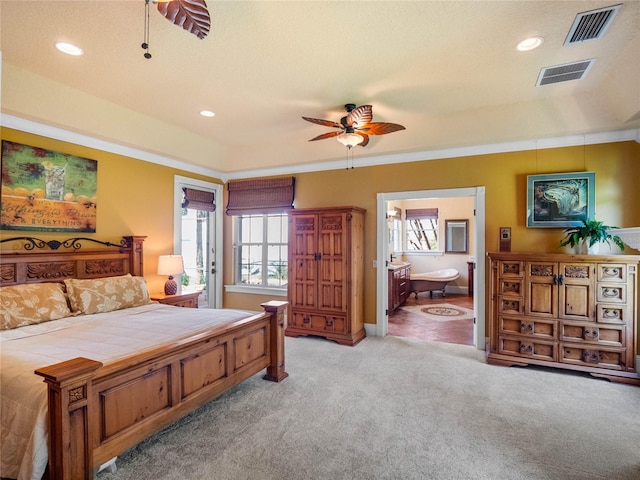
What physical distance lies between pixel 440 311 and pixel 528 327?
300cm

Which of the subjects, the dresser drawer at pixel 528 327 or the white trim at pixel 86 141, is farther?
the dresser drawer at pixel 528 327

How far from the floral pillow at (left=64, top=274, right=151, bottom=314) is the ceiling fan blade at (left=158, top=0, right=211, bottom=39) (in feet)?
8.86

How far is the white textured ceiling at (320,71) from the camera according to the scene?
89.4 inches

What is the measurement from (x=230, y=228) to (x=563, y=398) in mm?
5183

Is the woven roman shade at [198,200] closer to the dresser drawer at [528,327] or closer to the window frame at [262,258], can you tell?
the window frame at [262,258]

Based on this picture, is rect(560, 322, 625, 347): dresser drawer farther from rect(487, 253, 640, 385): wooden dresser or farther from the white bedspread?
the white bedspread

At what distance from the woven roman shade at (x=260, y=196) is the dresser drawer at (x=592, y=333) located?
13.1ft

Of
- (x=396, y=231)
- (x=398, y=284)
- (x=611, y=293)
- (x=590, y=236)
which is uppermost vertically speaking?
(x=396, y=231)

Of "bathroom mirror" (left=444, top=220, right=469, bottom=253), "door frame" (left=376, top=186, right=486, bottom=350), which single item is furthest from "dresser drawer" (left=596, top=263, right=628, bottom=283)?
"bathroom mirror" (left=444, top=220, right=469, bottom=253)

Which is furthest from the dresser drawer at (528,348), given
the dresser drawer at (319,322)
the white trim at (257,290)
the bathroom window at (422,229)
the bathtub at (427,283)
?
the bathroom window at (422,229)

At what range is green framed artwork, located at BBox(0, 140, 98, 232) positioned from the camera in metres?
3.21

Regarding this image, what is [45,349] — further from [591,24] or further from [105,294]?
[591,24]

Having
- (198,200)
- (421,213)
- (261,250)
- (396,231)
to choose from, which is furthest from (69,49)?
(421,213)

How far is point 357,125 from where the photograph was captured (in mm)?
3332
